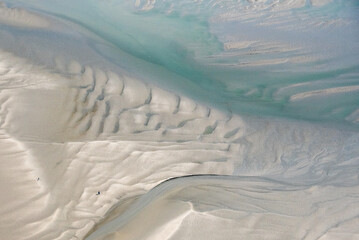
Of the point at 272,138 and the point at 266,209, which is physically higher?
the point at 272,138

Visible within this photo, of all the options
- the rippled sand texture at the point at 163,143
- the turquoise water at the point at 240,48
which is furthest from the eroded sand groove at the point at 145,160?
the turquoise water at the point at 240,48

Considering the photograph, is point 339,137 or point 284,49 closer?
point 339,137


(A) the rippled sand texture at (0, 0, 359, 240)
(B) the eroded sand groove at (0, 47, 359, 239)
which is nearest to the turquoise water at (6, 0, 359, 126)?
(A) the rippled sand texture at (0, 0, 359, 240)

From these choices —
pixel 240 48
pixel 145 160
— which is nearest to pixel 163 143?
pixel 145 160

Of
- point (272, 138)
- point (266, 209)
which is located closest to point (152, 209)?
point (266, 209)

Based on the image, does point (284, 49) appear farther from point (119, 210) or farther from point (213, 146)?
point (119, 210)
